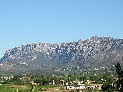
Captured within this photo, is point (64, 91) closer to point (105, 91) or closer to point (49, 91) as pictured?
point (49, 91)

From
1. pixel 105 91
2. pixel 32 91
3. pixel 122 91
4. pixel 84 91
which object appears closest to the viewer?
pixel 32 91

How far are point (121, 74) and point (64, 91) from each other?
15703 cm

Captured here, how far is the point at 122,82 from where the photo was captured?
140ft

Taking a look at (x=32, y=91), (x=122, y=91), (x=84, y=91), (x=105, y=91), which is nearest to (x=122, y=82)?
(x=122, y=91)

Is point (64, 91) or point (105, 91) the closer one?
point (105, 91)

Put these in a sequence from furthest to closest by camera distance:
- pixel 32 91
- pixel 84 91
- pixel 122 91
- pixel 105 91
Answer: pixel 84 91 → pixel 105 91 → pixel 122 91 → pixel 32 91

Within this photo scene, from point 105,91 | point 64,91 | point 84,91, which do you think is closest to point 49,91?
point 64,91

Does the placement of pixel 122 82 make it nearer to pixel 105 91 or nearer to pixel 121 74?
pixel 121 74

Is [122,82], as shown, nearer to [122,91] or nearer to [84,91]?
[122,91]

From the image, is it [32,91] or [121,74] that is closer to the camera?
[32,91]

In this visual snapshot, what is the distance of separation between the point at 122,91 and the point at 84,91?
156 meters

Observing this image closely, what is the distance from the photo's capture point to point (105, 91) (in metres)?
170

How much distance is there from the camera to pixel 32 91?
23359 millimetres

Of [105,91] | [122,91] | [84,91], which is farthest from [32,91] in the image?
[84,91]
